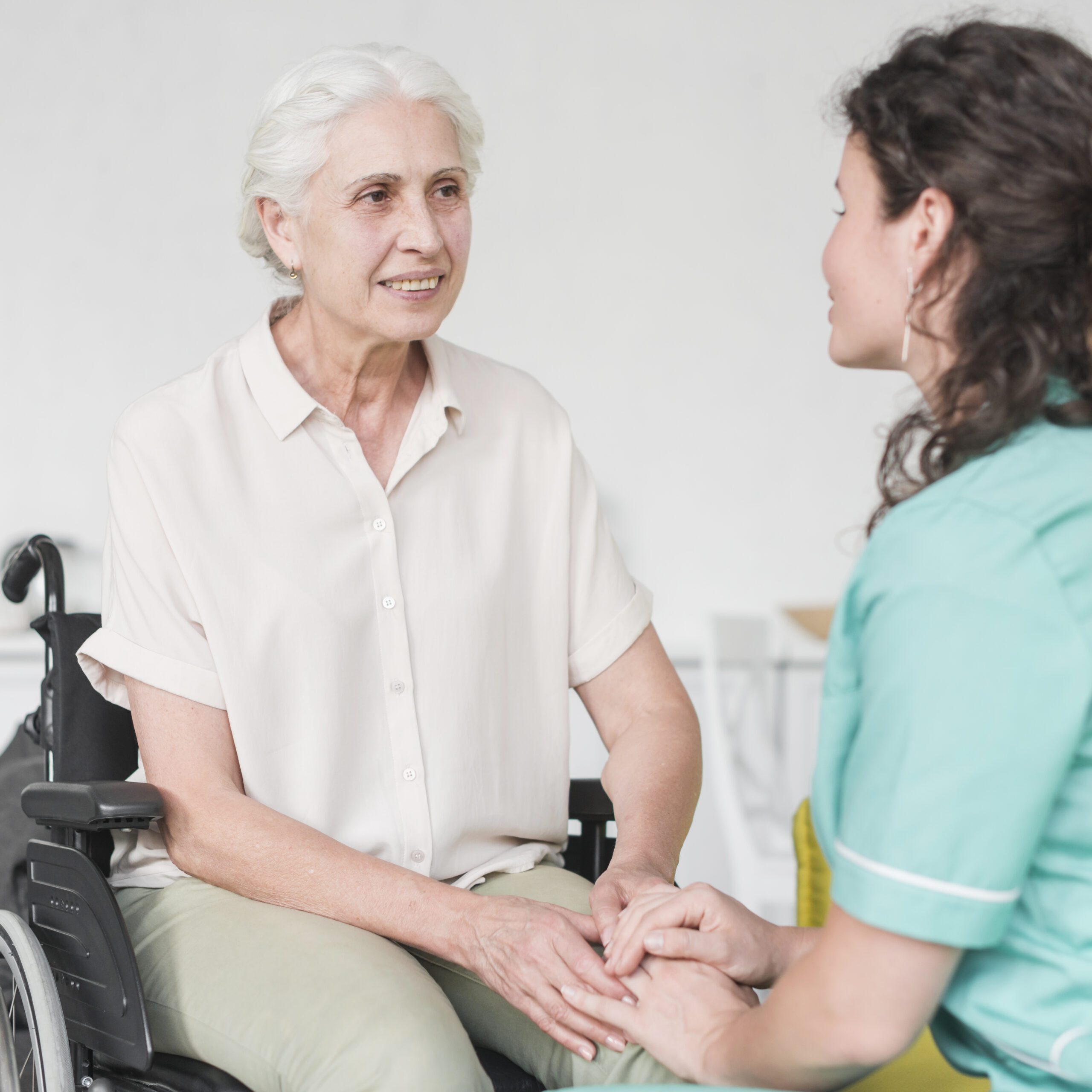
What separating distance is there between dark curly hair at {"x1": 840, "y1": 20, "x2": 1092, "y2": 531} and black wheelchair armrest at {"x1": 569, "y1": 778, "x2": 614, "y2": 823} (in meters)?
0.83

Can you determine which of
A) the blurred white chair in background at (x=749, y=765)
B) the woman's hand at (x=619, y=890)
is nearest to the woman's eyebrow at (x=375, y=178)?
the woman's hand at (x=619, y=890)

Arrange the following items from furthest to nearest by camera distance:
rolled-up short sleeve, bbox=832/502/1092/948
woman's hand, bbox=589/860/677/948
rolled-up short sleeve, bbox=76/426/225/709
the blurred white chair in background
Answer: the blurred white chair in background → rolled-up short sleeve, bbox=76/426/225/709 → woman's hand, bbox=589/860/677/948 → rolled-up short sleeve, bbox=832/502/1092/948

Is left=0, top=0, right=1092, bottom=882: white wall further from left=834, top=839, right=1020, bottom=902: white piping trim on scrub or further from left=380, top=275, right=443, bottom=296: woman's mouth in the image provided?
left=834, top=839, right=1020, bottom=902: white piping trim on scrub

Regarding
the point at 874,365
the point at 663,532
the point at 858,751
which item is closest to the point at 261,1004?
the point at 858,751

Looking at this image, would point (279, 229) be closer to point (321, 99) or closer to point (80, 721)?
point (321, 99)

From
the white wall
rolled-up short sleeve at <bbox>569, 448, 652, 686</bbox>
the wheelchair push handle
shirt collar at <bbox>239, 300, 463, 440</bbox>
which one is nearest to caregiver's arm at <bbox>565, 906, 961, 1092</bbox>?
rolled-up short sleeve at <bbox>569, 448, 652, 686</bbox>

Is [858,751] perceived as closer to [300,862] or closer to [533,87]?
[300,862]

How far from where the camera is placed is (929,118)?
2.95 feet

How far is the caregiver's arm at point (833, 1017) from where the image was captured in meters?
0.80

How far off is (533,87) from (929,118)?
2.59 meters

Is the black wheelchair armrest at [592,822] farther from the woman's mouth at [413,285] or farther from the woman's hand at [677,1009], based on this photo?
the woman's mouth at [413,285]

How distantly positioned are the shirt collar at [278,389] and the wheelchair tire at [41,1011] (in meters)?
0.63

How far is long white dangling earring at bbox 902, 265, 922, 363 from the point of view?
94 cm

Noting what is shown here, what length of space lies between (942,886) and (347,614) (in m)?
0.86
